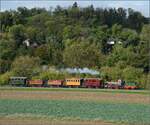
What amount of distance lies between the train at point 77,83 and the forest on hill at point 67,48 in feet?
14.0

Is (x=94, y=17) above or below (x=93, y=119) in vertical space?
above

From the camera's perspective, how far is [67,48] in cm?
12262

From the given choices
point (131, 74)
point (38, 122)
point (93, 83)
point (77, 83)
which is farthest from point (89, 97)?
point (131, 74)

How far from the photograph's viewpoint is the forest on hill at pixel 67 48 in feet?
330

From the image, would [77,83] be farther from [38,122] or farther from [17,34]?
[38,122]

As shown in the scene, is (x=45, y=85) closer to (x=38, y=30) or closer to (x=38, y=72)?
(x=38, y=72)

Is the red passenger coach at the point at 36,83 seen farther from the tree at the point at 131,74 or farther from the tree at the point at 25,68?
the tree at the point at 131,74

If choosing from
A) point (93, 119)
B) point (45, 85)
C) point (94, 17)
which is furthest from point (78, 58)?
point (93, 119)

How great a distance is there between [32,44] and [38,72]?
146 ft

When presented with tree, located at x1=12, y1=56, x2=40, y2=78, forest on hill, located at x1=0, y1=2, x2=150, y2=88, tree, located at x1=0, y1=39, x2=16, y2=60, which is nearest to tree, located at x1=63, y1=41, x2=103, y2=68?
forest on hill, located at x1=0, y1=2, x2=150, y2=88

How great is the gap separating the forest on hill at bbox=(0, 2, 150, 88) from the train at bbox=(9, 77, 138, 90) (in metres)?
4.26

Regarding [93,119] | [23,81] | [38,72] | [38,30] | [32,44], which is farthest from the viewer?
[38,30]

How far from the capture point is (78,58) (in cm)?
11681

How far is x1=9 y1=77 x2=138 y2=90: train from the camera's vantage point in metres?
85.7
